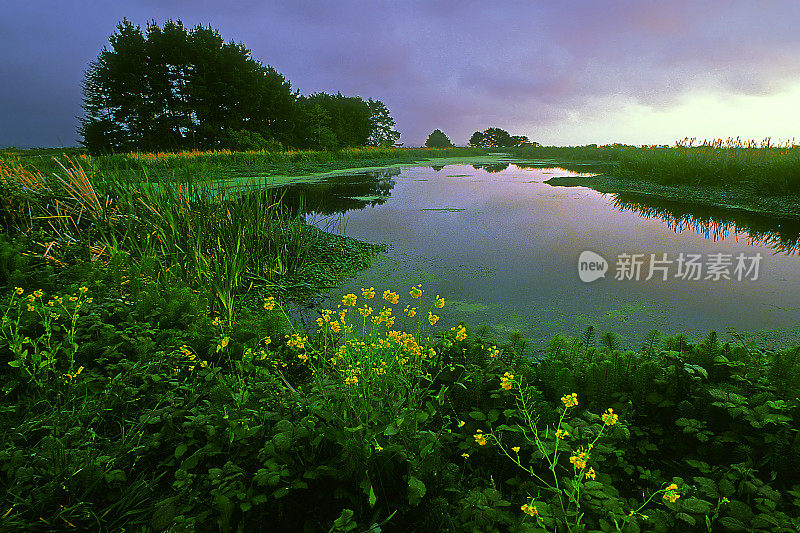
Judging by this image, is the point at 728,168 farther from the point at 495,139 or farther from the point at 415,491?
the point at 495,139

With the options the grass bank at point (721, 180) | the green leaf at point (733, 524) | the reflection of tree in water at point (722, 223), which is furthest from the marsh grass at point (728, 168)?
the green leaf at point (733, 524)

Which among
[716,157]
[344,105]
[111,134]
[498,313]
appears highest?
[344,105]

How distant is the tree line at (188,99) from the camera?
81.5 ft

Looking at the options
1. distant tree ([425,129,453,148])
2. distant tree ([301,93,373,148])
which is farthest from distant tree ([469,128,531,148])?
distant tree ([301,93,373,148])

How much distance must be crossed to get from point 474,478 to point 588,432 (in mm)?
403

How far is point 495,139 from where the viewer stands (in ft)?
214

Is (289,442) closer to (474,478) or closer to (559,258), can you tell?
(474,478)

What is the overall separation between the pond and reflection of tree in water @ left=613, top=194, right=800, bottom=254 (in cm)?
2

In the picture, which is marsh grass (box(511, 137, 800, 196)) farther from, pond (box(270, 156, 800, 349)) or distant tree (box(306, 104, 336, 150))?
distant tree (box(306, 104, 336, 150))

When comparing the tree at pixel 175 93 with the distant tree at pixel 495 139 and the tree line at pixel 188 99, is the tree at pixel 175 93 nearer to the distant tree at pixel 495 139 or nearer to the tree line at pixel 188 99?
the tree line at pixel 188 99

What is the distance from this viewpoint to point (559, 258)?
14.5ft

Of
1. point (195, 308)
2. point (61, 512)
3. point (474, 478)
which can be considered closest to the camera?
point (61, 512)

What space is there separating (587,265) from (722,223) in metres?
3.60

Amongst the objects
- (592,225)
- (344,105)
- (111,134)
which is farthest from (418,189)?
(344,105)
